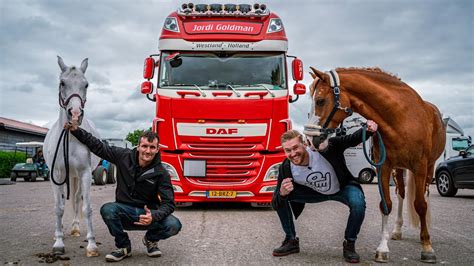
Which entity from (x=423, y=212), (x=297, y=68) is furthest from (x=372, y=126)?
(x=297, y=68)

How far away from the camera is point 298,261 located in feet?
16.1

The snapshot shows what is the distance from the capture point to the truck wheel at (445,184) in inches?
552

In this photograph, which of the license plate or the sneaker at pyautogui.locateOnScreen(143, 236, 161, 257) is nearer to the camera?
the sneaker at pyautogui.locateOnScreen(143, 236, 161, 257)

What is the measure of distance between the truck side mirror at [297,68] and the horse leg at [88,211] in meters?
5.22

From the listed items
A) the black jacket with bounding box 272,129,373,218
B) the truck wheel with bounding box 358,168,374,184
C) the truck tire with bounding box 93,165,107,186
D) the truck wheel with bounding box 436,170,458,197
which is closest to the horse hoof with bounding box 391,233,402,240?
the black jacket with bounding box 272,129,373,218

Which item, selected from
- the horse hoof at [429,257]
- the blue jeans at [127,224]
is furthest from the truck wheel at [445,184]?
the blue jeans at [127,224]

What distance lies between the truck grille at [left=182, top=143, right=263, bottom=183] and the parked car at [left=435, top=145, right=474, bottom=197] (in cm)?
734

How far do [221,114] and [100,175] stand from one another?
12412 mm

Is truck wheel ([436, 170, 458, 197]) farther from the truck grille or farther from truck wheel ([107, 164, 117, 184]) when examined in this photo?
truck wheel ([107, 164, 117, 184])

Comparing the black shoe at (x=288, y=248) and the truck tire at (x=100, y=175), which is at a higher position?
the truck tire at (x=100, y=175)

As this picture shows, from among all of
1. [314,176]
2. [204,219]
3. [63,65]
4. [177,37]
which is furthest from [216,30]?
[314,176]

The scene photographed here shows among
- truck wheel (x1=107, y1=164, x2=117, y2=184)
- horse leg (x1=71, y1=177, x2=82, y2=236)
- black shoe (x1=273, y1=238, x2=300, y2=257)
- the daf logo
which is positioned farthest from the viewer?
truck wheel (x1=107, y1=164, x2=117, y2=184)

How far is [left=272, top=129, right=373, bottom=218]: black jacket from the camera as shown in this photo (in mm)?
4902

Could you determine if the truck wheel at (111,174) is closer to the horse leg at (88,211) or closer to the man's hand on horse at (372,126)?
the horse leg at (88,211)
